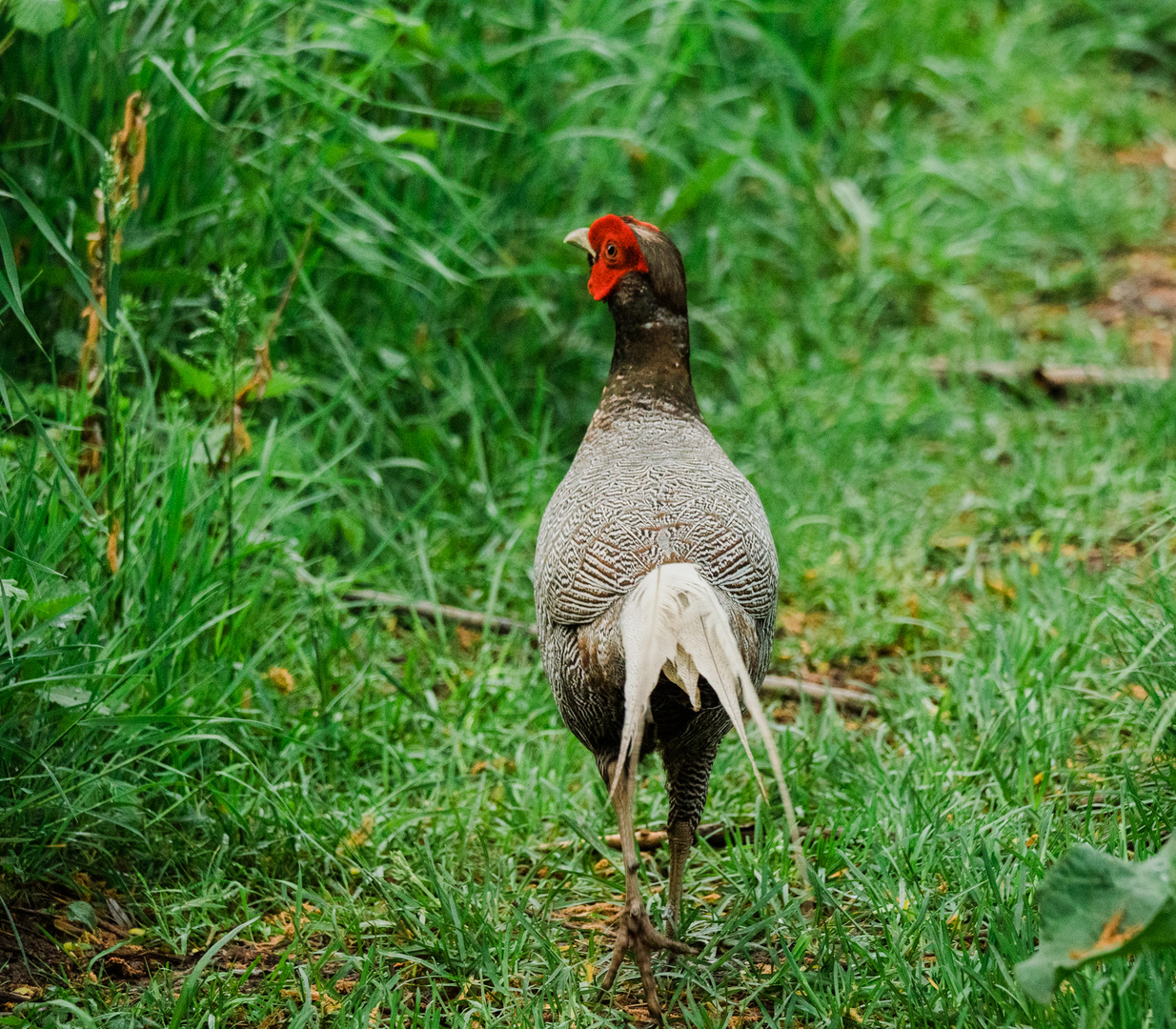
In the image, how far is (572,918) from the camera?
284 cm

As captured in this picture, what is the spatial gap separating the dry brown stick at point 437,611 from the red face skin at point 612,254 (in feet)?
3.98

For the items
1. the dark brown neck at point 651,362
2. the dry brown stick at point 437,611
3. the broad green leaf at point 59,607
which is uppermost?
the dark brown neck at point 651,362

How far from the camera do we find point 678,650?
88.4 inches

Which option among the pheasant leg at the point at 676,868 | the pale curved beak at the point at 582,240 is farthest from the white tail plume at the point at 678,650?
the pale curved beak at the point at 582,240

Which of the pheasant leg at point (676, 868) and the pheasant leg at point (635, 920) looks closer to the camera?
the pheasant leg at point (635, 920)

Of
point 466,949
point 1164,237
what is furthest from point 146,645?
point 1164,237

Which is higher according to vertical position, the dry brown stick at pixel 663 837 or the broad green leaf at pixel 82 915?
the broad green leaf at pixel 82 915

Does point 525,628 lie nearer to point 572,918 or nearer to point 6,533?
point 572,918

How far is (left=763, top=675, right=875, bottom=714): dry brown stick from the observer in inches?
138

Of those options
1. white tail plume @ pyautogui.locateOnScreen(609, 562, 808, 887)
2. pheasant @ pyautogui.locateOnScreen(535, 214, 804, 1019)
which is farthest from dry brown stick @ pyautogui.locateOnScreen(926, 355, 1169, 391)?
white tail plume @ pyautogui.locateOnScreen(609, 562, 808, 887)

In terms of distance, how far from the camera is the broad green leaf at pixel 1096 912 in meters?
1.72

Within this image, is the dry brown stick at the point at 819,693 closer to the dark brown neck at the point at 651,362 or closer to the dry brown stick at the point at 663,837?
the dry brown stick at the point at 663,837

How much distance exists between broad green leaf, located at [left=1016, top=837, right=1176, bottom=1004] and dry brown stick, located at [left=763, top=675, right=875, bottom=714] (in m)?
1.60

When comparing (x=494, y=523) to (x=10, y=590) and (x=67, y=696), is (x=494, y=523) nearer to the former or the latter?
(x=67, y=696)
